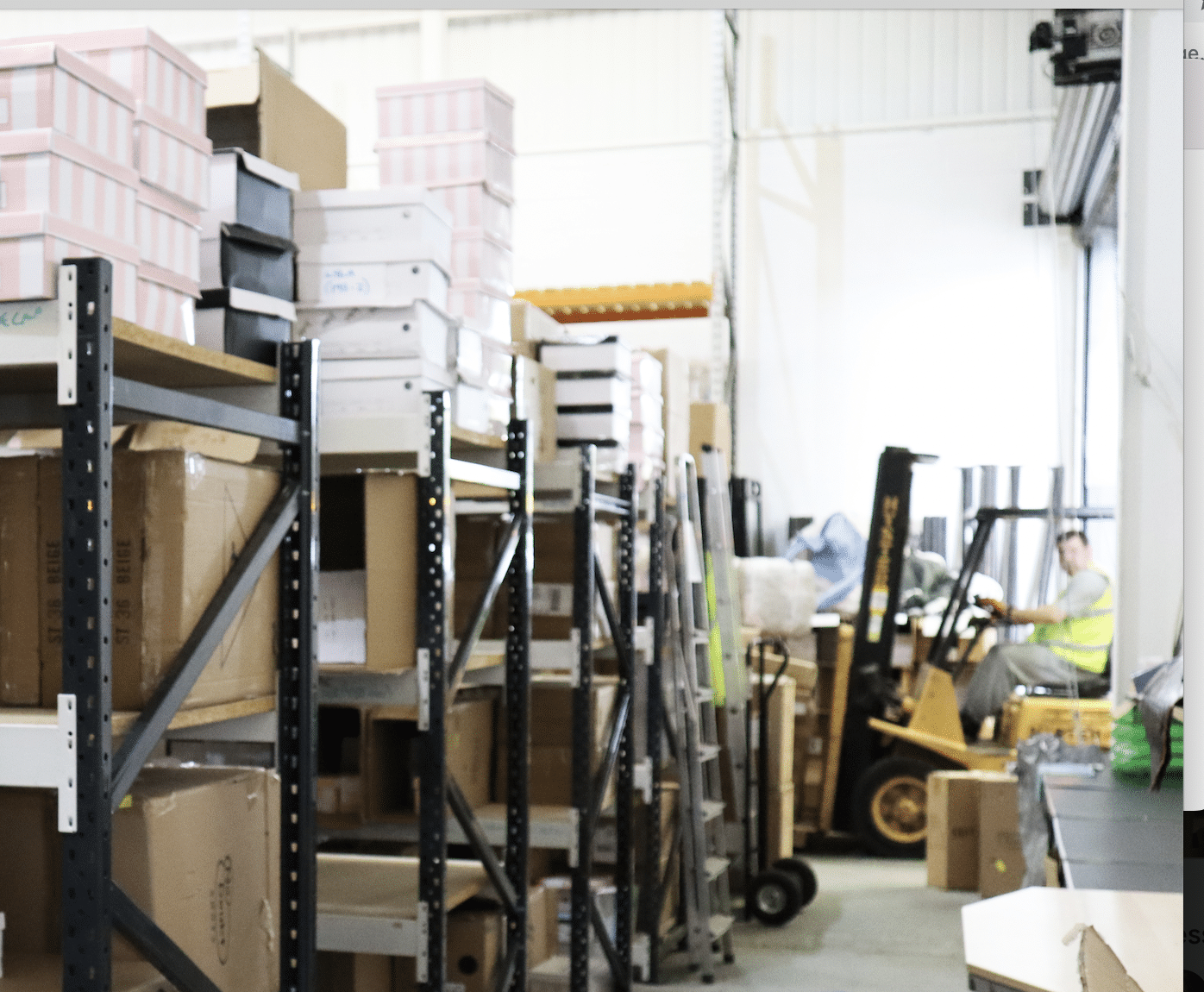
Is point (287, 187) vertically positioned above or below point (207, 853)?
above

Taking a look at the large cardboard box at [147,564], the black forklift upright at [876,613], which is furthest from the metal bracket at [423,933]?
the black forklift upright at [876,613]

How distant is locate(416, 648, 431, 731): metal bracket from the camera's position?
307cm

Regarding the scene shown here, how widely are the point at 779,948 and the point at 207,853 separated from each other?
4.01m

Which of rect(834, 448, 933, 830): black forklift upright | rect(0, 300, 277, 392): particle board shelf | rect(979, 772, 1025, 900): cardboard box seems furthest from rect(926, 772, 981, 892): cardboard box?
rect(0, 300, 277, 392): particle board shelf

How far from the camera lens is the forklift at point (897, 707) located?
7438 millimetres

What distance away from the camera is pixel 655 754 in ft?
17.3

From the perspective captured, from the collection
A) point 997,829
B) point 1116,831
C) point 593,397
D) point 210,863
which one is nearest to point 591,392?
point 593,397

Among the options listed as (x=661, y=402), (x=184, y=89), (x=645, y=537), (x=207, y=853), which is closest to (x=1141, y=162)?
(x=661, y=402)

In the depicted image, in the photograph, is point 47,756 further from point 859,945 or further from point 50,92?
point 859,945

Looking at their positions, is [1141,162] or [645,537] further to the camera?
[645,537]

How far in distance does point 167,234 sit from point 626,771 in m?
2.93

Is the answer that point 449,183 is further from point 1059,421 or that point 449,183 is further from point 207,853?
point 1059,421

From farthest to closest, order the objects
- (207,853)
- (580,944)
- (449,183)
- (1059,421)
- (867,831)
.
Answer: (1059,421)
(867,831)
(580,944)
(449,183)
(207,853)

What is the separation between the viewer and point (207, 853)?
237 centimetres
